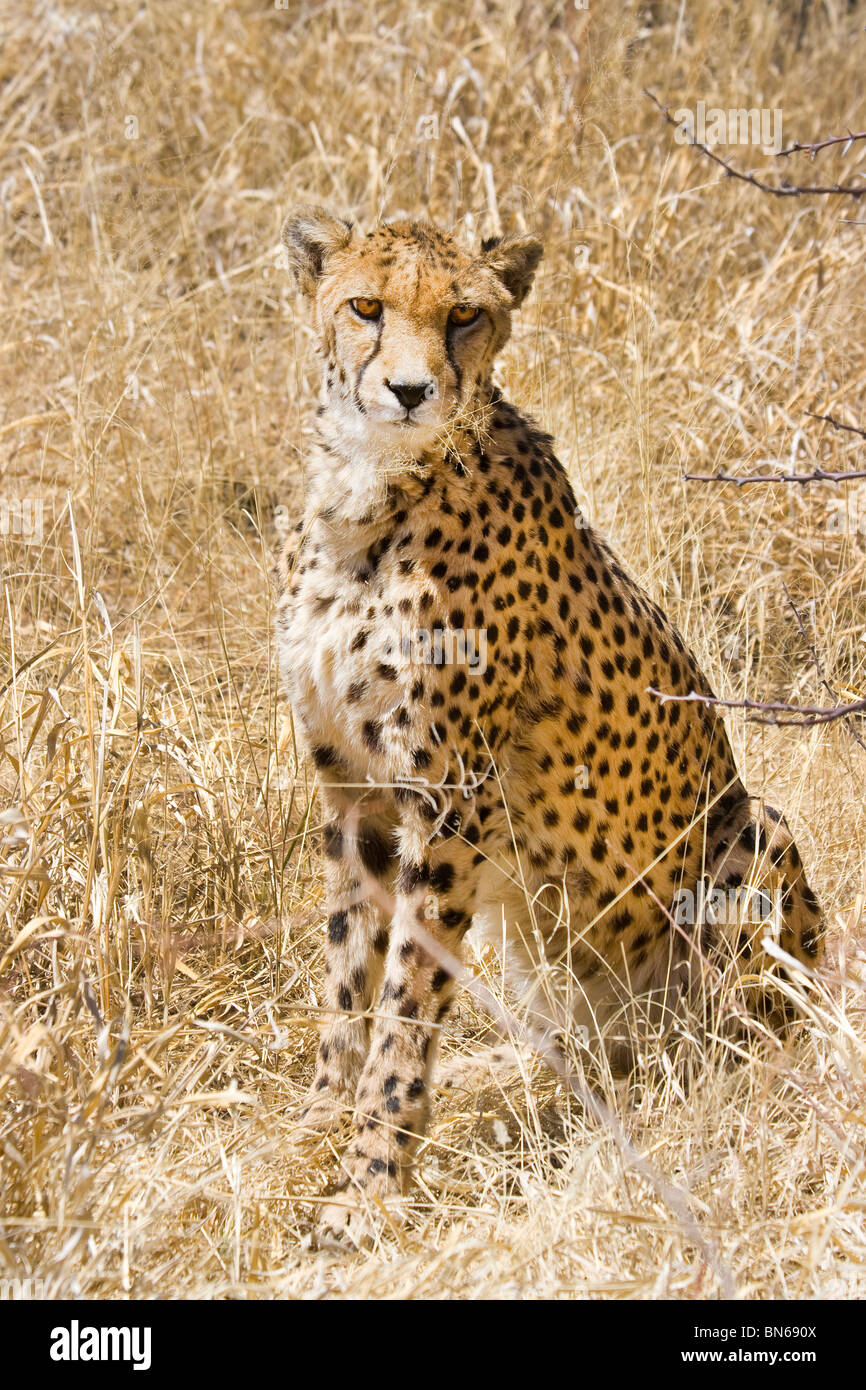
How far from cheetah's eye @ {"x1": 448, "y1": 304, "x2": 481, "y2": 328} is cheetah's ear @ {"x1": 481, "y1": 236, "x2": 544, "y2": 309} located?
156 mm

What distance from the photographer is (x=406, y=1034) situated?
9.87 feet

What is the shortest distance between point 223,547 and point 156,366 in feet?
2.28

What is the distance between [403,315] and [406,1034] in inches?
55.5

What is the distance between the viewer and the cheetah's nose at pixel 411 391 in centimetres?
294

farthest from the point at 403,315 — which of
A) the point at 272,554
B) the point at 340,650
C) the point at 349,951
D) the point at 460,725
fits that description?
the point at 272,554

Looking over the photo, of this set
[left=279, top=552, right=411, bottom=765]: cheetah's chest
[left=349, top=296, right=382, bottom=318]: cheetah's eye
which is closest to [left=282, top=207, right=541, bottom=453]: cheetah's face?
[left=349, top=296, right=382, bottom=318]: cheetah's eye

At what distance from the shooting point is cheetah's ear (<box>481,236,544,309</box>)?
3234mm

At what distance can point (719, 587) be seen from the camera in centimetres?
481

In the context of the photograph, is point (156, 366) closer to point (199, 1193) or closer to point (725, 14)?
point (199, 1193)

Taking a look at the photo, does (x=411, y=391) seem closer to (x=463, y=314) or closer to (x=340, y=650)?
(x=463, y=314)

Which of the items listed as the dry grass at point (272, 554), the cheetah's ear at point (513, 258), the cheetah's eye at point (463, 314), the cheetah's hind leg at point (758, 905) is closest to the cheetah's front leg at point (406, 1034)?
the dry grass at point (272, 554)

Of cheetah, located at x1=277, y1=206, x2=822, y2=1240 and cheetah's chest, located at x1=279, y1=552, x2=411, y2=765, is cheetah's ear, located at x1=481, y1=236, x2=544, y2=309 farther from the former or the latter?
cheetah's chest, located at x1=279, y1=552, x2=411, y2=765
